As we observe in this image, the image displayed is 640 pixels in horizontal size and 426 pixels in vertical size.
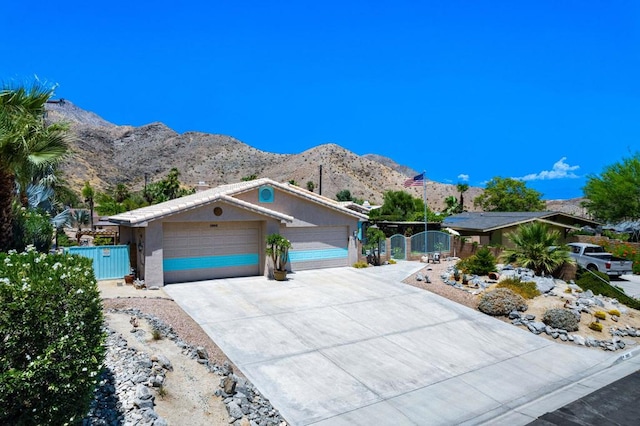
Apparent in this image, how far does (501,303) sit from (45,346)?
1374cm

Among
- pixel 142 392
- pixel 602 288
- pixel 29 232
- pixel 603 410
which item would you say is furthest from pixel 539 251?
pixel 29 232

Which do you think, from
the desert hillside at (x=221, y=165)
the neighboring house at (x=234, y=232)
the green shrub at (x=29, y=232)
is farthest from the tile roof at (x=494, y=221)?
the desert hillside at (x=221, y=165)

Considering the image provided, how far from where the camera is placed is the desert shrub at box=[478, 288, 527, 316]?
1494 cm

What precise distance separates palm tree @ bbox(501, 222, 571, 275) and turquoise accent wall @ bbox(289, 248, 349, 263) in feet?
27.3

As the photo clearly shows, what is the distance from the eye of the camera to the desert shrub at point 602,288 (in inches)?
672

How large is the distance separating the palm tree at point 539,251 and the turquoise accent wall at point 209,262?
1209cm

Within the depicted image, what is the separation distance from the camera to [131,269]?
17.8m

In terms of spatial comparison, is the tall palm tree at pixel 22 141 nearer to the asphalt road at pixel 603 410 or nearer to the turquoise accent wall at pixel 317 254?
the asphalt road at pixel 603 410

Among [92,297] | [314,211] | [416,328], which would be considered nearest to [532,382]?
[416,328]

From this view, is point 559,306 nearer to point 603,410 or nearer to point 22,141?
point 603,410

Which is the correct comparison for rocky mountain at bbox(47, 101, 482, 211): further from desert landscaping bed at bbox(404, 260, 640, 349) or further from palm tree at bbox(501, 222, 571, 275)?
desert landscaping bed at bbox(404, 260, 640, 349)

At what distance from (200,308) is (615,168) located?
138 feet

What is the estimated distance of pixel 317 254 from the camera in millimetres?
21734

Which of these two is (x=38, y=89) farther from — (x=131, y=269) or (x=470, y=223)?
(x=470, y=223)
